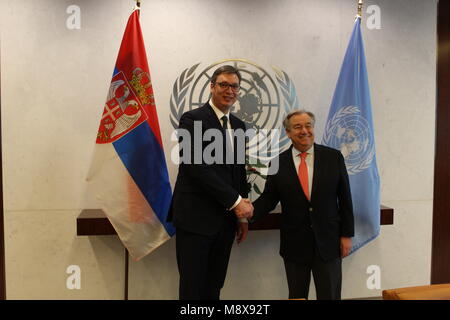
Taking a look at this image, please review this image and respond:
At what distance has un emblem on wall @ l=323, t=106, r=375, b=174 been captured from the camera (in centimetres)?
251

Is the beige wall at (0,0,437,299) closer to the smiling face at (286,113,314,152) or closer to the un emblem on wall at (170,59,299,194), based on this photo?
the un emblem on wall at (170,59,299,194)

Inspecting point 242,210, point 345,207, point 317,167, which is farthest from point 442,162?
point 242,210

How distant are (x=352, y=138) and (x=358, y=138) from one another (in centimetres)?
4

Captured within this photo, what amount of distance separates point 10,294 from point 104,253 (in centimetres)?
70

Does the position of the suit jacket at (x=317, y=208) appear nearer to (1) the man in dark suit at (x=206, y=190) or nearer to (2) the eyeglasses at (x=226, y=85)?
(1) the man in dark suit at (x=206, y=190)

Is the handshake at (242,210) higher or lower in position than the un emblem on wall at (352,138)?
lower

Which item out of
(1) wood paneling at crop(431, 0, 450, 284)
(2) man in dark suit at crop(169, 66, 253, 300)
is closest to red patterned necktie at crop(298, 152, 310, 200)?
(2) man in dark suit at crop(169, 66, 253, 300)

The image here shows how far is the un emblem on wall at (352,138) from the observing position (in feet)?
8.22

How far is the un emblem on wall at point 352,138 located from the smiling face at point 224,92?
90 cm

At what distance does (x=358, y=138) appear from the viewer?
2.52 m

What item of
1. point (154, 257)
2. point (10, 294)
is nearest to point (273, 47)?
point (154, 257)

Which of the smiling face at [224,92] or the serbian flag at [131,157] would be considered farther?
the serbian flag at [131,157]

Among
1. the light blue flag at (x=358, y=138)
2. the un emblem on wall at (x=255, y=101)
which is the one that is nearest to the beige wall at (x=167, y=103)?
the un emblem on wall at (x=255, y=101)

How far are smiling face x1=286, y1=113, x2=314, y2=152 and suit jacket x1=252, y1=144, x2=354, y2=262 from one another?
8 cm
